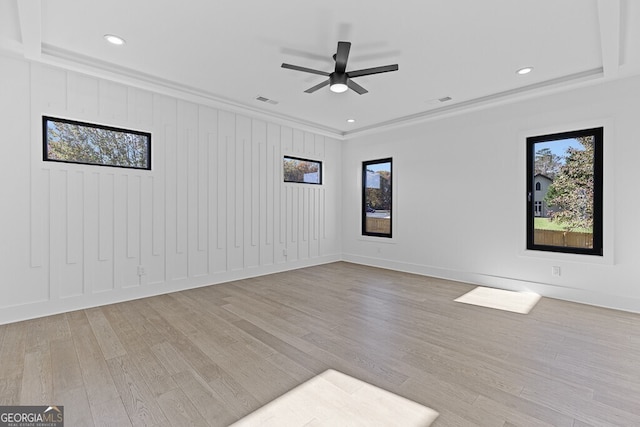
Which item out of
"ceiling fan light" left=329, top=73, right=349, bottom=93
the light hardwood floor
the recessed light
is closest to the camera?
the light hardwood floor

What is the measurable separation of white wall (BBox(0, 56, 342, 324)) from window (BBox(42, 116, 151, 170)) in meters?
0.09

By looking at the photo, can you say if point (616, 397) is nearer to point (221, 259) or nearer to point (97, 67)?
point (221, 259)

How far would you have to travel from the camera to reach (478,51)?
3.15m

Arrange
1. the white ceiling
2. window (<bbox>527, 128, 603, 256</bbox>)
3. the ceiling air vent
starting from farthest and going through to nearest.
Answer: the ceiling air vent → window (<bbox>527, 128, 603, 256</bbox>) → the white ceiling

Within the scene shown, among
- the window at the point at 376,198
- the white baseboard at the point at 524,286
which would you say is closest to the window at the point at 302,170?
the window at the point at 376,198

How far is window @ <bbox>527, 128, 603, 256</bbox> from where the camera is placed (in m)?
3.84

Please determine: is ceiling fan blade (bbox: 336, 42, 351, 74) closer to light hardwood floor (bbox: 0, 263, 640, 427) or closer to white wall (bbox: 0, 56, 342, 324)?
white wall (bbox: 0, 56, 342, 324)

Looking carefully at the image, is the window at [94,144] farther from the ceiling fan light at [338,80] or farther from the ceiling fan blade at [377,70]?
the ceiling fan blade at [377,70]

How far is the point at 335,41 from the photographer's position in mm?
2965

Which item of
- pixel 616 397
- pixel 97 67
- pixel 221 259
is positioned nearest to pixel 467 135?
pixel 616 397

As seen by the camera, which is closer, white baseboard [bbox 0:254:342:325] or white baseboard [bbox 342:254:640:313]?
white baseboard [bbox 0:254:342:325]

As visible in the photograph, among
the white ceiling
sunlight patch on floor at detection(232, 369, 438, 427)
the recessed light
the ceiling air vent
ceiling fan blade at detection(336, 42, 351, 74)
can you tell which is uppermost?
the ceiling air vent

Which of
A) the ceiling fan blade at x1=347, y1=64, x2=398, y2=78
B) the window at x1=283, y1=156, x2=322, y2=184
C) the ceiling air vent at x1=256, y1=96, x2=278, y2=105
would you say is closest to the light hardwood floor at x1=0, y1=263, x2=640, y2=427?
the ceiling fan blade at x1=347, y1=64, x2=398, y2=78
